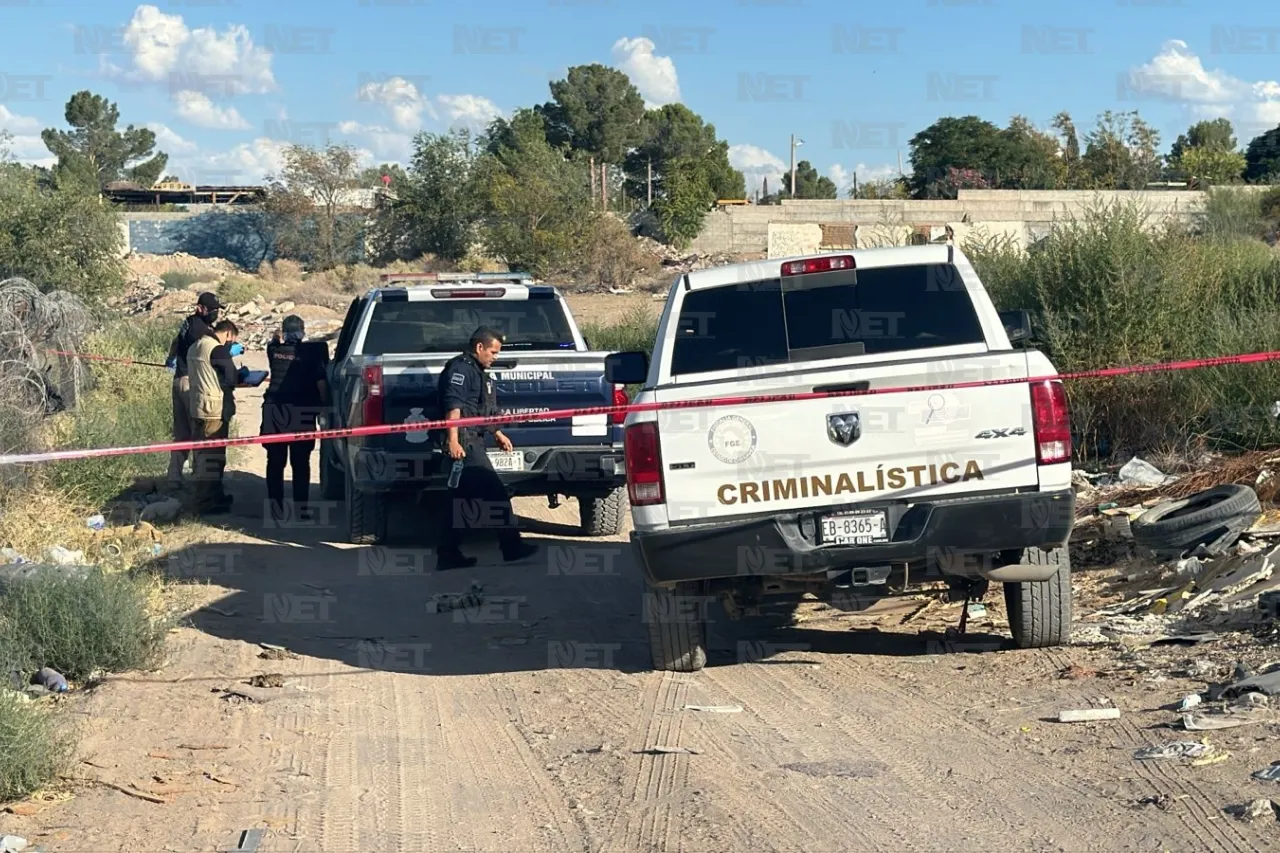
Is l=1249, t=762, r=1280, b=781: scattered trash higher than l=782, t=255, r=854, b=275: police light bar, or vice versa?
l=782, t=255, r=854, b=275: police light bar

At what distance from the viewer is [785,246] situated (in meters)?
43.5

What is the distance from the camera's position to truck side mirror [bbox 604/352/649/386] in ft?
26.5

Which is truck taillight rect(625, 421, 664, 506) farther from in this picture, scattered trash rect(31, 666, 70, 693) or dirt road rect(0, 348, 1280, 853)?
scattered trash rect(31, 666, 70, 693)

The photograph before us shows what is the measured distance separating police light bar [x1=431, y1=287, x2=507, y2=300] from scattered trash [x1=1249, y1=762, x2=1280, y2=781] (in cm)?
769

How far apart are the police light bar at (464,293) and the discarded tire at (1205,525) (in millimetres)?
5294

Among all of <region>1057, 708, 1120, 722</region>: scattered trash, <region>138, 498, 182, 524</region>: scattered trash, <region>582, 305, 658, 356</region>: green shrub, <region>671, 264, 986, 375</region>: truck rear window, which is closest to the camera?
<region>1057, 708, 1120, 722</region>: scattered trash

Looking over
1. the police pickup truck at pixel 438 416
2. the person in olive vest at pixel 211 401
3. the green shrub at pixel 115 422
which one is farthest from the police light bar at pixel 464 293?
the green shrub at pixel 115 422

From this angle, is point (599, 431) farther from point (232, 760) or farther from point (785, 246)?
point (785, 246)

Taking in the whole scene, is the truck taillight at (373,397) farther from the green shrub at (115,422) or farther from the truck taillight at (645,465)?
the truck taillight at (645,465)

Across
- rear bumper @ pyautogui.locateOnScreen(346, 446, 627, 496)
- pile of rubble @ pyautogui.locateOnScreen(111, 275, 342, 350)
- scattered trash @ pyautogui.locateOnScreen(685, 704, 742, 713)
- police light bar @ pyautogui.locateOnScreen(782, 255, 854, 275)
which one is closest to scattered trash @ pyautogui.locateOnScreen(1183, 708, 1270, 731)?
scattered trash @ pyautogui.locateOnScreen(685, 704, 742, 713)

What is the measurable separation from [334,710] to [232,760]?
0.90 metres

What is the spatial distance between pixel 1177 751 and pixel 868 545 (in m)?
1.65

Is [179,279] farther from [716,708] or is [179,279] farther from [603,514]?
[716,708]

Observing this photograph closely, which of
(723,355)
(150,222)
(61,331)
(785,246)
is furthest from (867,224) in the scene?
(723,355)
